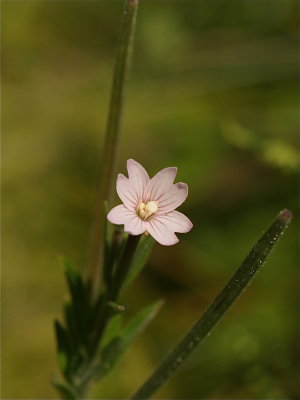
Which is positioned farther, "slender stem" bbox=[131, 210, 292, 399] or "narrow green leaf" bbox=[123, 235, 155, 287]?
"narrow green leaf" bbox=[123, 235, 155, 287]

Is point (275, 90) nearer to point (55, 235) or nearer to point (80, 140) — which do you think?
point (80, 140)

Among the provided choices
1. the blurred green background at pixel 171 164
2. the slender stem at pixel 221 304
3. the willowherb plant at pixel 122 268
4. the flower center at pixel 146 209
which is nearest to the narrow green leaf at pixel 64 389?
the willowherb plant at pixel 122 268

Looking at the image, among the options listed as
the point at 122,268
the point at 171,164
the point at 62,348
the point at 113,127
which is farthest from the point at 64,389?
the point at 171,164

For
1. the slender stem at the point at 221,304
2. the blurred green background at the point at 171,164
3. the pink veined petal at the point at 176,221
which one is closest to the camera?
the slender stem at the point at 221,304

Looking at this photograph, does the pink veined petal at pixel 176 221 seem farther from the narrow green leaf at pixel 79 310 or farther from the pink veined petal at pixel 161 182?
the narrow green leaf at pixel 79 310

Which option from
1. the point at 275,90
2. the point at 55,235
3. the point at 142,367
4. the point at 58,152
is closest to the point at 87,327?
the point at 142,367

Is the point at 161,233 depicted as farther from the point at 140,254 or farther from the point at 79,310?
the point at 79,310

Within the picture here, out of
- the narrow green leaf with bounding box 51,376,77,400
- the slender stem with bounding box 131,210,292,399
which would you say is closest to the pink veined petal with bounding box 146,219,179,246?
the slender stem with bounding box 131,210,292,399

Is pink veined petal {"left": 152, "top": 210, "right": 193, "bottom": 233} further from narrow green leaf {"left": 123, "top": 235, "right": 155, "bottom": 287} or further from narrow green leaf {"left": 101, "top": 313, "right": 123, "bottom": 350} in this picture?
narrow green leaf {"left": 101, "top": 313, "right": 123, "bottom": 350}
